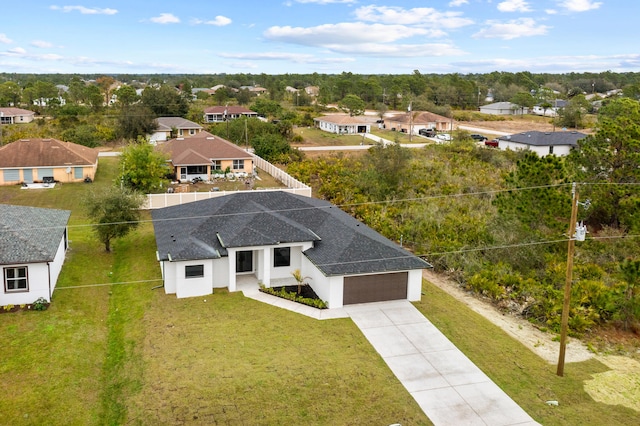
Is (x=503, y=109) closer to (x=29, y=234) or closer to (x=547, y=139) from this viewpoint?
(x=547, y=139)

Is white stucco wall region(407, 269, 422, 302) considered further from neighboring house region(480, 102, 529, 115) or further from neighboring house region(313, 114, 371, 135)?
neighboring house region(480, 102, 529, 115)

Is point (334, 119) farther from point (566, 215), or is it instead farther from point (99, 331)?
point (99, 331)

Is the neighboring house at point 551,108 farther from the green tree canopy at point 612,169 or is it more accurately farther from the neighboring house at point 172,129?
the green tree canopy at point 612,169

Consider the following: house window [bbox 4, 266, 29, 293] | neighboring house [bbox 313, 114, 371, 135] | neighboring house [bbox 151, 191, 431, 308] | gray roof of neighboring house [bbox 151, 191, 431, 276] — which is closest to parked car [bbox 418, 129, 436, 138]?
neighboring house [bbox 313, 114, 371, 135]

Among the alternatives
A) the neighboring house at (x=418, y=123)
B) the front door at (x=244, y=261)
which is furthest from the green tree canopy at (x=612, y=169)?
the neighboring house at (x=418, y=123)

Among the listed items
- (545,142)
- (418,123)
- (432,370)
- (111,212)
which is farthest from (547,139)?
(432,370)

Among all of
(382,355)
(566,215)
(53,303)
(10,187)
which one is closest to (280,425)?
(382,355)
